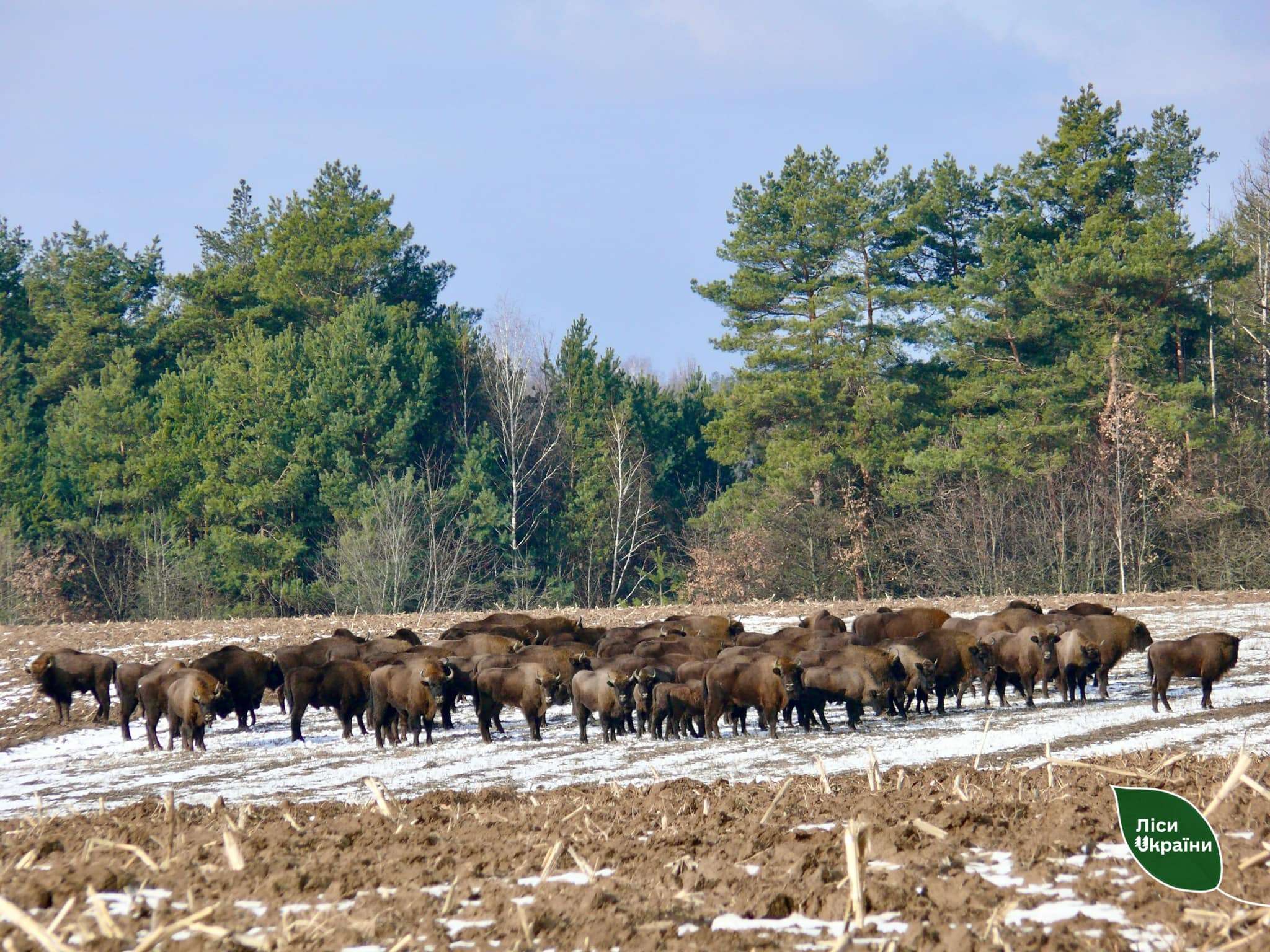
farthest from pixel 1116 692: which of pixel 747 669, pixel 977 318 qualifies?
pixel 977 318

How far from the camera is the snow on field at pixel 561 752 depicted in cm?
1363

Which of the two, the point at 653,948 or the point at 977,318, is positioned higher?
the point at 977,318

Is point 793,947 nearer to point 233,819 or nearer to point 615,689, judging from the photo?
point 233,819

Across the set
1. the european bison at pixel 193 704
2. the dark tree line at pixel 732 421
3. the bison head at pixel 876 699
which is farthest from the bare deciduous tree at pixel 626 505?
the european bison at pixel 193 704

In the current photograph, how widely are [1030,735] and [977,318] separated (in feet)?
103

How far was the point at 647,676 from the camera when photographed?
666 inches

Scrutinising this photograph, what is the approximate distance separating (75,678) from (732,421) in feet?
103

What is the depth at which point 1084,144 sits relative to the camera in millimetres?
45406

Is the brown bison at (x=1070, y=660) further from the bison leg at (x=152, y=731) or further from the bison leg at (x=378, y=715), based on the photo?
the bison leg at (x=152, y=731)

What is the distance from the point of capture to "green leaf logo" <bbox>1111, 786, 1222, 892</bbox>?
4.32 meters

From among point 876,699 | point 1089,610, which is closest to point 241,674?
point 876,699

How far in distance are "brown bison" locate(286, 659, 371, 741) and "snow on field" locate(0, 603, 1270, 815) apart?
42 cm

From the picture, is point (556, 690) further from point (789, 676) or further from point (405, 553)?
point (405, 553)

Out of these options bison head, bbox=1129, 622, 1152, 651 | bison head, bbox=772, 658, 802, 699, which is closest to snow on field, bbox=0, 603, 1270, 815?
bison head, bbox=772, 658, 802, 699
